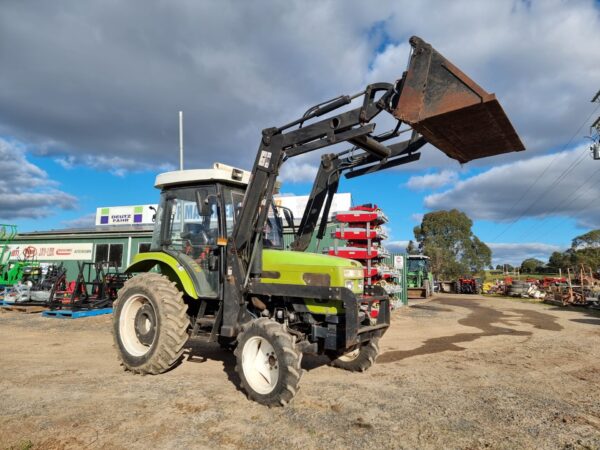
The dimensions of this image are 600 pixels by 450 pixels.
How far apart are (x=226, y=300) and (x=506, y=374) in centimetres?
426

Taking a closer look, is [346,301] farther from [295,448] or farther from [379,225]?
[379,225]

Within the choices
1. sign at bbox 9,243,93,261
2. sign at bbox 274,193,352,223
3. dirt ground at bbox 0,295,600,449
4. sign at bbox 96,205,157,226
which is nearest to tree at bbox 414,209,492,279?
sign at bbox 274,193,352,223

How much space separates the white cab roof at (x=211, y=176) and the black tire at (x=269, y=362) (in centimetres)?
208

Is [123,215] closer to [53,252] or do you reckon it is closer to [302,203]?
[53,252]

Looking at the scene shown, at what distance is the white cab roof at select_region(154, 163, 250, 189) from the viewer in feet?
19.0

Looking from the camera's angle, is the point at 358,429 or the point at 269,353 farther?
the point at 269,353

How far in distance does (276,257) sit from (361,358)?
193 centimetres

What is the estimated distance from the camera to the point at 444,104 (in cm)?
414

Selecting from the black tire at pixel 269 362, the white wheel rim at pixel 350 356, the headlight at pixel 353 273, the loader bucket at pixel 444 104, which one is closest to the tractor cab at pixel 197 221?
the black tire at pixel 269 362

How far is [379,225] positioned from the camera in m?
11.4

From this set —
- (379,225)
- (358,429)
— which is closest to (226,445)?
(358,429)

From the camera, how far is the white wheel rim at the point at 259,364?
4703 mm

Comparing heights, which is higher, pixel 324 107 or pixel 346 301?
pixel 324 107

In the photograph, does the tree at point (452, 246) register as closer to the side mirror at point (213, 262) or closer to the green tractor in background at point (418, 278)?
the green tractor in background at point (418, 278)
